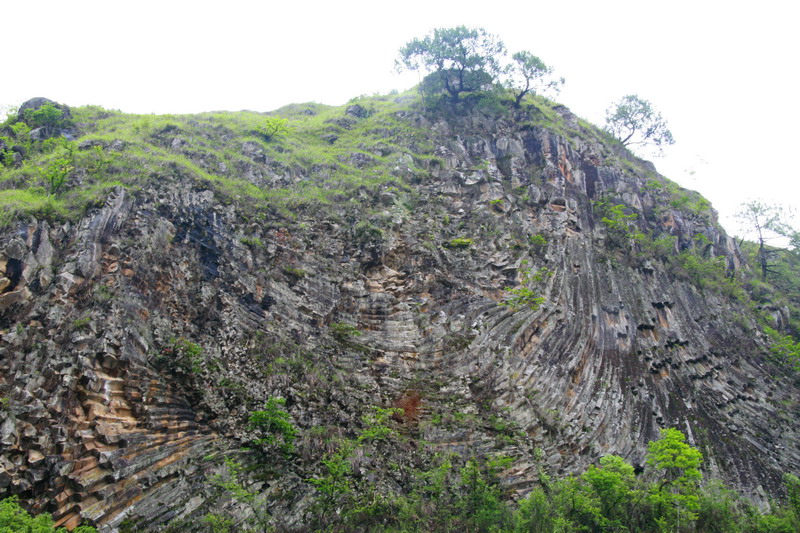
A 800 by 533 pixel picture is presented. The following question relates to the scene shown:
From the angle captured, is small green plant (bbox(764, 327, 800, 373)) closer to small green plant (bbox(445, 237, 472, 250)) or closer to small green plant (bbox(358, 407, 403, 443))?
small green plant (bbox(445, 237, 472, 250))

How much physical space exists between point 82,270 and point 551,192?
21.4 meters

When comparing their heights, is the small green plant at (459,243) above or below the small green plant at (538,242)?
below

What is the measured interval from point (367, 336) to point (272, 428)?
5222 millimetres

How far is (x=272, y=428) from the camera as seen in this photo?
1346 centimetres

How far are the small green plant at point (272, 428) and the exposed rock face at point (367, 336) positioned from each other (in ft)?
1.80

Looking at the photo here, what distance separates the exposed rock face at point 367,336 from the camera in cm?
1091

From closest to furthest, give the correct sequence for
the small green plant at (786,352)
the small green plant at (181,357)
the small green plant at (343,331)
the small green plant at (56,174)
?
the small green plant at (181,357) → the small green plant at (56,174) → the small green plant at (343,331) → the small green plant at (786,352)

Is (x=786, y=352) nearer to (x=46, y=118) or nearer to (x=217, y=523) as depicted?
(x=217, y=523)

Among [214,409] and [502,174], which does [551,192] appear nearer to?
[502,174]

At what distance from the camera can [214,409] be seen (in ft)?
42.6

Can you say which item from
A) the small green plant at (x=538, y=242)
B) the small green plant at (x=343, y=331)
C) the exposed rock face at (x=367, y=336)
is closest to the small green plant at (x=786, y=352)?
the exposed rock face at (x=367, y=336)

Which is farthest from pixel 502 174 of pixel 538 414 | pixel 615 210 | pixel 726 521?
pixel 726 521

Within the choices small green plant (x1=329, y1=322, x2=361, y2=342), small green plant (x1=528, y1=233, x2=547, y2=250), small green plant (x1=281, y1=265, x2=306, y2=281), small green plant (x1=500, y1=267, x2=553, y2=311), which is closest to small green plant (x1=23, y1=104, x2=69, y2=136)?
small green plant (x1=281, y1=265, x2=306, y2=281)

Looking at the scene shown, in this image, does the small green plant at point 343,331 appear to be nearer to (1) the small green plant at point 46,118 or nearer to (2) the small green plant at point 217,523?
(2) the small green plant at point 217,523
